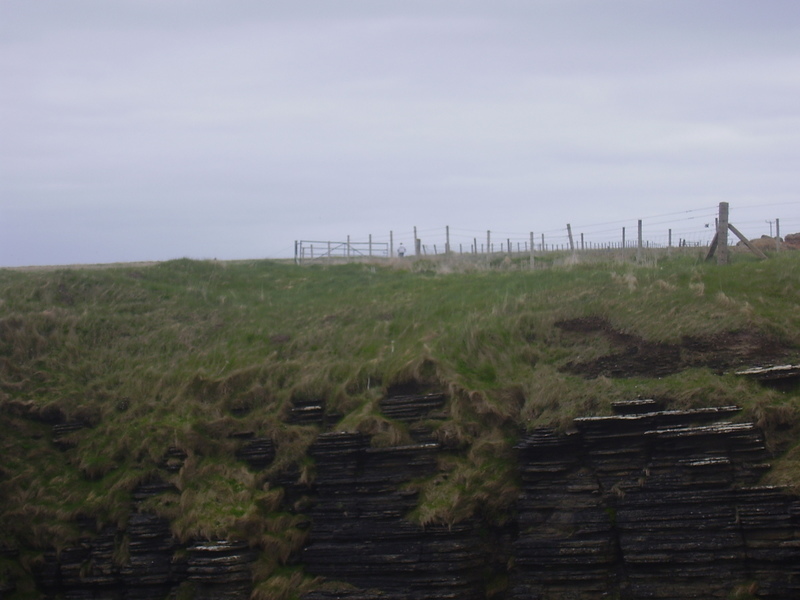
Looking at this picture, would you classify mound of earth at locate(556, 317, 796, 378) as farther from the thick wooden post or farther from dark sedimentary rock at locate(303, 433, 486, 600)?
the thick wooden post

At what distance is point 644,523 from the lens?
15.7 meters

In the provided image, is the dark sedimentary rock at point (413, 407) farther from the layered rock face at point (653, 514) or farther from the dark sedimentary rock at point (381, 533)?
the layered rock face at point (653, 514)

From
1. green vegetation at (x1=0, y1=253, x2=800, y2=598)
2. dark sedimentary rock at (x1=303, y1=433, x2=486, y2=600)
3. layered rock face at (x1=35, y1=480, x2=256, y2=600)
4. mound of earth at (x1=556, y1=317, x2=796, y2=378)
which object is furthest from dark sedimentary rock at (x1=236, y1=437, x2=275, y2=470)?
mound of earth at (x1=556, y1=317, x2=796, y2=378)

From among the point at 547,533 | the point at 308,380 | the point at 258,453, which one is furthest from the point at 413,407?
the point at 547,533

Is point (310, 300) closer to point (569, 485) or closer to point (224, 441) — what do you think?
point (224, 441)

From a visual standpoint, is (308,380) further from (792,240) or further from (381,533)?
(792,240)

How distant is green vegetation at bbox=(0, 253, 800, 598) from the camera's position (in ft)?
57.7

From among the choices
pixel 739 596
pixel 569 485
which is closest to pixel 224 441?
pixel 569 485

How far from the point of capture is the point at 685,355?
1866 centimetres

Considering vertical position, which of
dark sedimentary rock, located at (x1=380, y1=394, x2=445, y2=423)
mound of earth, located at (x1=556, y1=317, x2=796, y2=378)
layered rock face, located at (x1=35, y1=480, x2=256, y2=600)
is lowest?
layered rock face, located at (x1=35, y1=480, x2=256, y2=600)

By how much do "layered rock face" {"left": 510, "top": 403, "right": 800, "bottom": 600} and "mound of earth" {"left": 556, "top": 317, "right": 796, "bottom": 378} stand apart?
6.09 feet

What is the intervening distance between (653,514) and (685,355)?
4259mm

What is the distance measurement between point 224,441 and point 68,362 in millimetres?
5969

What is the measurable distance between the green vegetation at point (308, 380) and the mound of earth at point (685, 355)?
20cm
